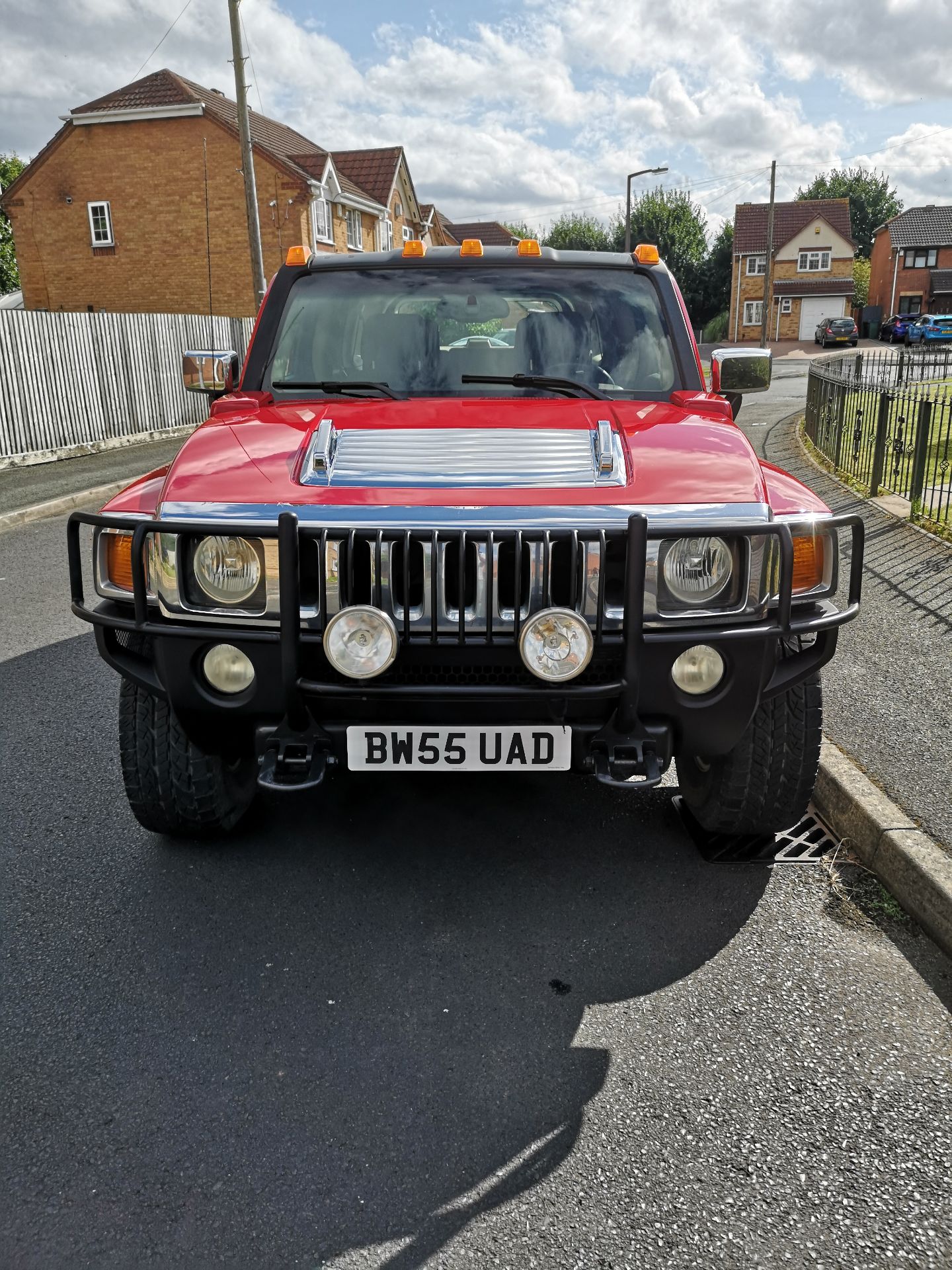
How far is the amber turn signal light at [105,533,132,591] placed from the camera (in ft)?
9.86

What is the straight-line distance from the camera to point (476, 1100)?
2414 mm

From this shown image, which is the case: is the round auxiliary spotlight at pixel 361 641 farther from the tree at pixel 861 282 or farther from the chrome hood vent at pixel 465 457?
the tree at pixel 861 282

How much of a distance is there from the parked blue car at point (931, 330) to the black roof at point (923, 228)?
20.3 metres

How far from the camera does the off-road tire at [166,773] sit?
3.34 meters

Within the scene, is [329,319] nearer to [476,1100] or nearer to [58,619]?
[476,1100]

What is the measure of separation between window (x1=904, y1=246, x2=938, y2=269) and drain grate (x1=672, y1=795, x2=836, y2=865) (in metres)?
79.5

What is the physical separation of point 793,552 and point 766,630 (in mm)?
252

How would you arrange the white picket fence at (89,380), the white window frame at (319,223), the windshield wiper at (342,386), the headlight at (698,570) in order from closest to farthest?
the headlight at (698,570) < the windshield wiper at (342,386) < the white picket fence at (89,380) < the white window frame at (319,223)

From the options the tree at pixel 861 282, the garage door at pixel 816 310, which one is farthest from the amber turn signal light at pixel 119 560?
the tree at pixel 861 282

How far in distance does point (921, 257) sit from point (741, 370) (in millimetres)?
79061

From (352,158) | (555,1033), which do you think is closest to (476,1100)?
(555,1033)

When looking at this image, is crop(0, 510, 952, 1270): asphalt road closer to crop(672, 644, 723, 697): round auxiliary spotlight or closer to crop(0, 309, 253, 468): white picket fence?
crop(672, 644, 723, 697): round auxiliary spotlight

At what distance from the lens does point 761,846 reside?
3.62 meters

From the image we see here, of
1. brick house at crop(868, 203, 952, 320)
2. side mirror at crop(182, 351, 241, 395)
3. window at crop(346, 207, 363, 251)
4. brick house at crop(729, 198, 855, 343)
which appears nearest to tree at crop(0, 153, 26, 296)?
window at crop(346, 207, 363, 251)
